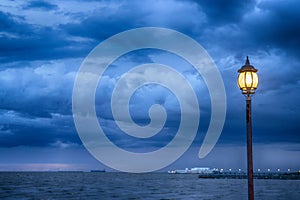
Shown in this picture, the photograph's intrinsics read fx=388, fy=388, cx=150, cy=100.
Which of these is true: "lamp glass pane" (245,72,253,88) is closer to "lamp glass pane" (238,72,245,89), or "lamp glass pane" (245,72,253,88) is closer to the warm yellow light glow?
the warm yellow light glow

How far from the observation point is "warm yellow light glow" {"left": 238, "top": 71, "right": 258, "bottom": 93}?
1059 centimetres

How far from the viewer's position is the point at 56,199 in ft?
205

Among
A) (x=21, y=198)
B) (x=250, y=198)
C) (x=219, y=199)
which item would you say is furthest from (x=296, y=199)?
(x=250, y=198)

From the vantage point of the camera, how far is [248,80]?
1059cm

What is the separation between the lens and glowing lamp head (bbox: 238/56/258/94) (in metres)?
10.6

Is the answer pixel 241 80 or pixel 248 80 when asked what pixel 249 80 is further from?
pixel 241 80

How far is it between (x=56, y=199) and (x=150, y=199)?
15.1 metres

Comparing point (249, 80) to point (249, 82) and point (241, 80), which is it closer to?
point (249, 82)

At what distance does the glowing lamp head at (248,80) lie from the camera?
10594 mm

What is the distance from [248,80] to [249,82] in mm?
61

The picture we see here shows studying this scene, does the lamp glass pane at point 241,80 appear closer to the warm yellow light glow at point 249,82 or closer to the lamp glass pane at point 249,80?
the warm yellow light glow at point 249,82

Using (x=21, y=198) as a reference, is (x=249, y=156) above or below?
above

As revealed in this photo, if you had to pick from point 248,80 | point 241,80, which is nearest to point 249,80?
point 248,80

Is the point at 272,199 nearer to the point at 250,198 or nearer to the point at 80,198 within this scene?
the point at 80,198
